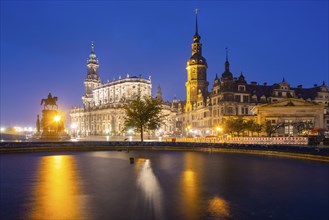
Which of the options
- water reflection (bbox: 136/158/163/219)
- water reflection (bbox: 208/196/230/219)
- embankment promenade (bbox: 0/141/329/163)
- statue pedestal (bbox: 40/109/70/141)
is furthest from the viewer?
statue pedestal (bbox: 40/109/70/141)

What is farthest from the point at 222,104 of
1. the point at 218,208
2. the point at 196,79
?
the point at 218,208

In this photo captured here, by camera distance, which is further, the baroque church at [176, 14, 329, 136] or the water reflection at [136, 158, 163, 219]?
the baroque church at [176, 14, 329, 136]

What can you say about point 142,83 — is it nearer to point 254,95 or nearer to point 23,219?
point 254,95

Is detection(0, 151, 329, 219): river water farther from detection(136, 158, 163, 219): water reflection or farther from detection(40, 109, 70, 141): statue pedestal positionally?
detection(40, 109, 70, 141): statue pedestal

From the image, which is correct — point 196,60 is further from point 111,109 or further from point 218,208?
point 218,208

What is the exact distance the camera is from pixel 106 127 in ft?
515

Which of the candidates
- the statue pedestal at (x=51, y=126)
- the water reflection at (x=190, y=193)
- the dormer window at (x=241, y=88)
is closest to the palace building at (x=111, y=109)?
the dormer window at (x=241, y=88)

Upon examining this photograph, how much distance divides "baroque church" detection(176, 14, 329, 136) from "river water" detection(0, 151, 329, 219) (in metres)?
41.1

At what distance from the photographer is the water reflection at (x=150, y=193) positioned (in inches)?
453

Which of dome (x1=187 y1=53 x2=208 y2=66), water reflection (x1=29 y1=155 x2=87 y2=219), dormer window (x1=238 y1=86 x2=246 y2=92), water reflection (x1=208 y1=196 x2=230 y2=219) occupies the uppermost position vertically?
dome (x1=187 y1=53 x2=208 y2=66)

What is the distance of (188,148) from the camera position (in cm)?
4303

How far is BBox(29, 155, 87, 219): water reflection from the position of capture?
1129 centimetres

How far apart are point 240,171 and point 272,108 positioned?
1827 inches

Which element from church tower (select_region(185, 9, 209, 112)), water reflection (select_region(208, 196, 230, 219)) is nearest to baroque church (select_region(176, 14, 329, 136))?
church tower (select_region(185, 9, 209, 112))
